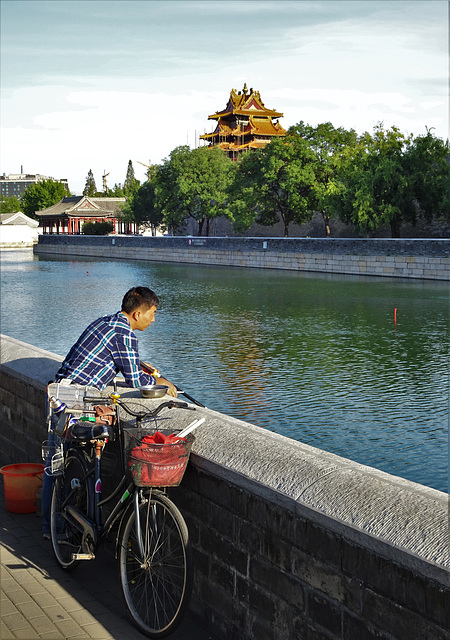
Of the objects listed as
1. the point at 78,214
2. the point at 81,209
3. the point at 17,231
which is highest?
the point at 81,209

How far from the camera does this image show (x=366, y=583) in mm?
2840

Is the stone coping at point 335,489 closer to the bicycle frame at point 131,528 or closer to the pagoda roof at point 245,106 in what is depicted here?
the bicycle frame at point 131,528

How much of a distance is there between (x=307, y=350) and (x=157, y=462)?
15417 millimetres

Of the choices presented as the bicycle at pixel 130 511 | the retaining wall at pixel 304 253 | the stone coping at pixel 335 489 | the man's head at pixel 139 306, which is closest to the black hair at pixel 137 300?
the man's head at pixel 139 306

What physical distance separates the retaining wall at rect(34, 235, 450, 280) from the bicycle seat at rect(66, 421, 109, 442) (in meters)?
36.1

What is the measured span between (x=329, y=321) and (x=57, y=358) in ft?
59.8

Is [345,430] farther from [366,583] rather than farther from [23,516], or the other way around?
[366,583]

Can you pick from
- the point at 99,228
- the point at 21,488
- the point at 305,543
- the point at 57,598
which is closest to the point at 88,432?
the point at 57,598

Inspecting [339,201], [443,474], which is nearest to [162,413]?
[443,474]

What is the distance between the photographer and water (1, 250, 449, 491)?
38.9ft

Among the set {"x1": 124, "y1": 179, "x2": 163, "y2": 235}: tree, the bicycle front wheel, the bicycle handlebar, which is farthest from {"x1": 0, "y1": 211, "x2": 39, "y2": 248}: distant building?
the bicycle front wheel

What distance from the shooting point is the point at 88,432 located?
4.16 meters

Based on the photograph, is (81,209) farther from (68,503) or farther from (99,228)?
(68,503)

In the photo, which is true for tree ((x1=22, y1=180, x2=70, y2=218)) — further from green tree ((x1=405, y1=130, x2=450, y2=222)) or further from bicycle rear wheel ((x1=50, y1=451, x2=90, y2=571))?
bicycle rear wheel ((x1=50, y1=451, x2=90, y2=571))
